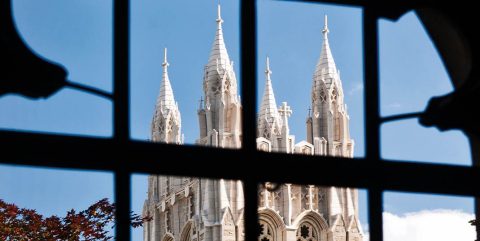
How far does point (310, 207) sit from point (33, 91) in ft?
212

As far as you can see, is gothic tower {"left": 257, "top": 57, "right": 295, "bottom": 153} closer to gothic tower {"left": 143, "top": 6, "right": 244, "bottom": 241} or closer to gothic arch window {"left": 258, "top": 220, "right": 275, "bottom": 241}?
gothic tower {"left": 143, "top": 6, "right": 244, "bottom": 241}

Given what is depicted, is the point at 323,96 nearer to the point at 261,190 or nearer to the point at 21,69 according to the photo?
the point at 261,190

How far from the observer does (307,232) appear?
224 feet

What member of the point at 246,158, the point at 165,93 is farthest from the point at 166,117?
the point at 246,158

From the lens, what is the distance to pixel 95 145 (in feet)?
12.6

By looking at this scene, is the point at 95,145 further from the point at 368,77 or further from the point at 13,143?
the point at 368,77

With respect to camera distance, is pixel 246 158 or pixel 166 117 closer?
pixel 246 158

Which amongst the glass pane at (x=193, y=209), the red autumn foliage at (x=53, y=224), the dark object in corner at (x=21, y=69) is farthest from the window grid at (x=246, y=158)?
the glass pane at (x=193, y=209)

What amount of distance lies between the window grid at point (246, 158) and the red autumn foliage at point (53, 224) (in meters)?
22.5

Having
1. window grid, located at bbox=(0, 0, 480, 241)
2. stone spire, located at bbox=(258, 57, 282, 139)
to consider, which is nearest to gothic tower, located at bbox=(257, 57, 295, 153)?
stone spire, located at bbox=(258, 57, 282, 139)

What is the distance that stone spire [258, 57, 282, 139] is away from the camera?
65.9 metres

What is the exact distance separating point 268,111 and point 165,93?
5.11m

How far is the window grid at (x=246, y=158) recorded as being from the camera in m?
3.81

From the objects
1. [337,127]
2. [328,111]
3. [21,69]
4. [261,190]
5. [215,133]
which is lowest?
[21,69]
